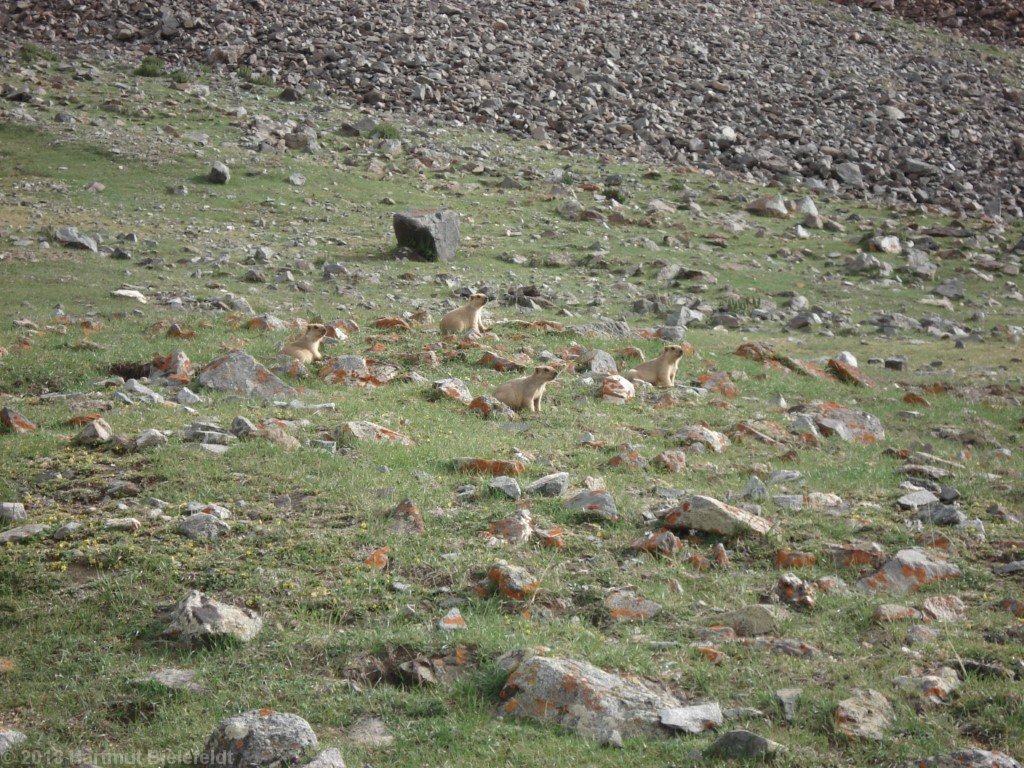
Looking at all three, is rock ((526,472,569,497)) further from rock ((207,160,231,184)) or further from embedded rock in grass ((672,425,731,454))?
rock ((207,160,231,184))

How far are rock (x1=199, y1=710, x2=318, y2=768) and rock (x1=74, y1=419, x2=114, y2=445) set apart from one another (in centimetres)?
426

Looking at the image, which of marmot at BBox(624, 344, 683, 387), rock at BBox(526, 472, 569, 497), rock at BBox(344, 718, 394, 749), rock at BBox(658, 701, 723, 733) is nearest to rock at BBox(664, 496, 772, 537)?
rock at BBox(526, 472, 569, 497)

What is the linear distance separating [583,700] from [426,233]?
14545 millimetres

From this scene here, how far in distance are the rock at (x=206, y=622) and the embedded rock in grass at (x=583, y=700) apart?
1.65m

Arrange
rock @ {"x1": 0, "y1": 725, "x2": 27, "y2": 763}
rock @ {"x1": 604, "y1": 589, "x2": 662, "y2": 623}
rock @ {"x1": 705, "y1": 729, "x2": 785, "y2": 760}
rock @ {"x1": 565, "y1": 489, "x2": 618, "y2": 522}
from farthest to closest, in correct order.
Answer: rock @ {"x1": 565, "y1": 489, "x2": 618, "y2": 522} → rock @ {"x1": 604, "y1": 589, "x2": 662, "y2": 623} → rock @ {"x1": 0, "y1": 725, "x2": 27, "y2": 763} → rock @ {"x1": 705, "y1": 729, "x2": 785, "y2": 760}

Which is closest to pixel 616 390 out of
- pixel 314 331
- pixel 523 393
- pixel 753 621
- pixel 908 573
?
pixel 523 393

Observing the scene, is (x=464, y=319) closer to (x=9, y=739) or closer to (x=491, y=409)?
(x=491, y=409)

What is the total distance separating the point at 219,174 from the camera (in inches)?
846

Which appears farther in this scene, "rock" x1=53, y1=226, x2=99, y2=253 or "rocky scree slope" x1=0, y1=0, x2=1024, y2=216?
"rocky scree slope" x1=0, y1=0, x2=1024, y2=216

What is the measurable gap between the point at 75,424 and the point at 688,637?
602 centimetres

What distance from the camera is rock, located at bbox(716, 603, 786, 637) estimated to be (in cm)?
638

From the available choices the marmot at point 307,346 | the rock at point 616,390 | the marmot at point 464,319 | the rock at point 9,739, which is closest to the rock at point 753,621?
the rock at point 9,739

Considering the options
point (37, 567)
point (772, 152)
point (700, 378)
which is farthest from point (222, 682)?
point (772, 152)

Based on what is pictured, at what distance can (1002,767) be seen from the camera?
15.4 feet
